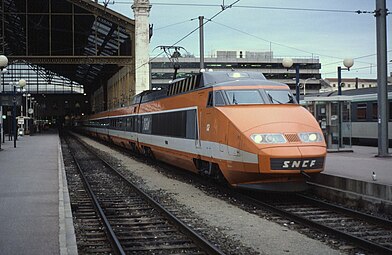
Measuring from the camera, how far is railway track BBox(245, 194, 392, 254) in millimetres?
8648

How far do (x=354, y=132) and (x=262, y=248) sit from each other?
75.5ft

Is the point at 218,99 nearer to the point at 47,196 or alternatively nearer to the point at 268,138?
the point at 268,138

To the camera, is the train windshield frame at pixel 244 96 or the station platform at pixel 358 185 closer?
the station platform at pixel 358 185

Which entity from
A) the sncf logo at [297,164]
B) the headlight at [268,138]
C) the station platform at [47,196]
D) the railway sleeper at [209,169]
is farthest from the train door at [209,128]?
the station platform at [47,196]

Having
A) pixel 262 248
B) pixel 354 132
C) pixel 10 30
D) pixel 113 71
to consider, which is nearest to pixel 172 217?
pixel 262 248

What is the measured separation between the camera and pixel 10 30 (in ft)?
170

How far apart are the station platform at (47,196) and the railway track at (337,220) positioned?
1016 millimetres

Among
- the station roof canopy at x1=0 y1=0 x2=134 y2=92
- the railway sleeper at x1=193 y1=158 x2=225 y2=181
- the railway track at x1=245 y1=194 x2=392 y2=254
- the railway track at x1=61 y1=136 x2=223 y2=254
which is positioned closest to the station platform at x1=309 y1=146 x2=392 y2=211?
the railway track at x1=245 y1=194 x2=392 y2=254

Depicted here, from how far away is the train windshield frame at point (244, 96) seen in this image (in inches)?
533

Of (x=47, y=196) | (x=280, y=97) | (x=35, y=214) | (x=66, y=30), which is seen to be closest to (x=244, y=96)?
(x=280, y=97)

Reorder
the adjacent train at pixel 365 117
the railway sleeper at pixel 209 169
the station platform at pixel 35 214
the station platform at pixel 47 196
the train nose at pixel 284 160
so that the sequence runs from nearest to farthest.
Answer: the station platform at pixel 35 214 → the station platform at pixel 47 196 → the train nose at pixel 284 160 → the railway sleeper at pixel 209 169 → the adjacent train at pixel 365 117

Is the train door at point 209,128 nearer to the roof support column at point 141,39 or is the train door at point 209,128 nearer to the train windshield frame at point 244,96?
the train windshield frame at point 244,96

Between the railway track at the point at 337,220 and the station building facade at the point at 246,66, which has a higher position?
the station building facade at the point at 246,66

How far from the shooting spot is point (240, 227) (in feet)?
32.3
